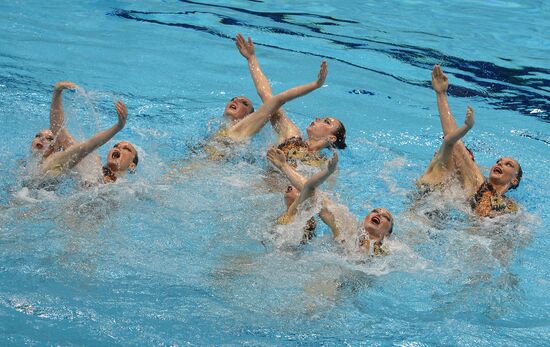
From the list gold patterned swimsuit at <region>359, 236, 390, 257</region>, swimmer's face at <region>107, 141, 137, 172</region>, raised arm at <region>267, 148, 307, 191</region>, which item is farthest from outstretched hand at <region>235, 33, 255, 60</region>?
gold patterned swimsuit at <region>359, 236, 390, 257</region>

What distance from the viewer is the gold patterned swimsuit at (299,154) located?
261 inches

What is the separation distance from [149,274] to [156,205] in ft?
3.28

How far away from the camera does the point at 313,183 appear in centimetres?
491

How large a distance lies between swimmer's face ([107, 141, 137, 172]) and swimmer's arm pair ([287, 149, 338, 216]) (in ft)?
4.48

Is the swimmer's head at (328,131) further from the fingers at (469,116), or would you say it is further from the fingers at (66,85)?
the fingers at (66,85)

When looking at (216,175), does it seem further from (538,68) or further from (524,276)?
(538,68)

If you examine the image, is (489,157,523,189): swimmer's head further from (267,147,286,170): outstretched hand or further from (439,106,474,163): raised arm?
(267,147,286,170): outstretched hand

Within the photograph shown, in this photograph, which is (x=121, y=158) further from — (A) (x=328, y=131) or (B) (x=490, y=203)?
(B) (x=490, y=203)

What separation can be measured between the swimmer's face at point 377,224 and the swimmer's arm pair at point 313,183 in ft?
1.53

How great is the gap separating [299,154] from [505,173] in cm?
157

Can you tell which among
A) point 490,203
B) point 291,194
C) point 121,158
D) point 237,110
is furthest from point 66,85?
point 490,203

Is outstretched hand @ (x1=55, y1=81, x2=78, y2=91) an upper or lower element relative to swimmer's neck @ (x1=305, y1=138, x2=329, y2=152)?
upper

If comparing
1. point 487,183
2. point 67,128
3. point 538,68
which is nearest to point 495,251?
point 487,183

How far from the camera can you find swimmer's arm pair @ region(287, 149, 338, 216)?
468cm
